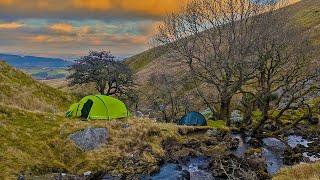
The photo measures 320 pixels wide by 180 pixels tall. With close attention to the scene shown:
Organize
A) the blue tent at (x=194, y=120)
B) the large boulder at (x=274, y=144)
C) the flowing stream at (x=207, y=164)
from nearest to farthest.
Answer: the flowing stream at (x=207, y=164)
the large boulder at (x=274, y=144)
the blue tent at (x=194, y=120)

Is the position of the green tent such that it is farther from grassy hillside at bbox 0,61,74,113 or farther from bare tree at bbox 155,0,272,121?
bare tree at bbox 155,0,272,121

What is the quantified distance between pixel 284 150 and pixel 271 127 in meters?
13.0

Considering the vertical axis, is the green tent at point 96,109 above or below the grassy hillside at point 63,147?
above

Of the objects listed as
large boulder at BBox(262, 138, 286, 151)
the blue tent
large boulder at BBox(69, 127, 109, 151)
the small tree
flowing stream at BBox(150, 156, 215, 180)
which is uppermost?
the small tree

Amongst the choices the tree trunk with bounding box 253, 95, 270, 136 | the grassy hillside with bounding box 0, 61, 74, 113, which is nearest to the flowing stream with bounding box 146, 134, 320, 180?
the tree trunk with bounding box 253, 95, 270, 136

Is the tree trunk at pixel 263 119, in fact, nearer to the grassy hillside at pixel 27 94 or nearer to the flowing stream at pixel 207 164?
the flowing stream at pixel 207 164

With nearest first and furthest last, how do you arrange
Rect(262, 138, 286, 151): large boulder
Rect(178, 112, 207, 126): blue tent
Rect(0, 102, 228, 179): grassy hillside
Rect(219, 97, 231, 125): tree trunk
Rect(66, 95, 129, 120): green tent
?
Rect(0, 102, 228, 179): grassy hillside < Rect(66, 95, 129, 120): green tent < Rect(262, 138, 286, 151): large boulder < Rect(178, 112, 207, 126): blue tent < Rect(219, 97, 231, 125): tree trunk

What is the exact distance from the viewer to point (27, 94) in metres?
47.1

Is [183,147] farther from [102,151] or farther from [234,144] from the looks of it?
[102,151]

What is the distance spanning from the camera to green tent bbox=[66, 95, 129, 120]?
3722 centimetres

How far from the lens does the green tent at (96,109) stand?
3722 cm

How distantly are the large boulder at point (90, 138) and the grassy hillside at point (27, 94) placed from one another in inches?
476

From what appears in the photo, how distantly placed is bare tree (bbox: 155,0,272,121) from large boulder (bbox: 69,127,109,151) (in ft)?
73.4

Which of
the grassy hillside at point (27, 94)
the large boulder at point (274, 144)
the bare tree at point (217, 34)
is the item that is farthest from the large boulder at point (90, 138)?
the bare tree at point (217, 34)
